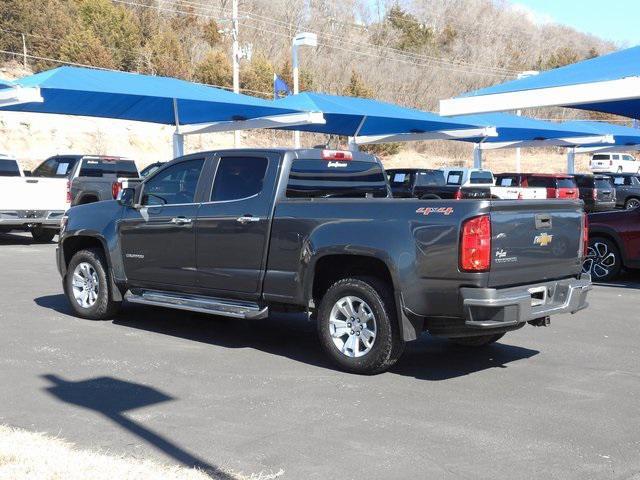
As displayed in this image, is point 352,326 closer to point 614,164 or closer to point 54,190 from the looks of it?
point 54,190

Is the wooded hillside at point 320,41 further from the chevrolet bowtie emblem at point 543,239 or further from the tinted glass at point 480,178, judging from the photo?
the chevrolet bowtie emblem at point 543,239

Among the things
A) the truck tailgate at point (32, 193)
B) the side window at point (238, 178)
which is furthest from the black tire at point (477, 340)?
the truck tailgate at point (32, 193)

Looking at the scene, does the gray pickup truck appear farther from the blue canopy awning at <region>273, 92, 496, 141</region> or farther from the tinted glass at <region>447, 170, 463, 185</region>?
the tinted glass at <region>447, 170, 463, 185</region>

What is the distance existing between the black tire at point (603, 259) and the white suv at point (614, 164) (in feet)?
149

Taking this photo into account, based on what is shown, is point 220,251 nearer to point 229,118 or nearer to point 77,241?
point 77,241

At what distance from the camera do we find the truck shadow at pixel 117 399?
5.03 meters

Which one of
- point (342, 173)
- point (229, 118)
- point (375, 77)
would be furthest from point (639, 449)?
point (375, 77)

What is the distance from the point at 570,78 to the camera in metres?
14.1

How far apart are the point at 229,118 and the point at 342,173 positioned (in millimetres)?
14264

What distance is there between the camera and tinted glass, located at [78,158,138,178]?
63.0 feet

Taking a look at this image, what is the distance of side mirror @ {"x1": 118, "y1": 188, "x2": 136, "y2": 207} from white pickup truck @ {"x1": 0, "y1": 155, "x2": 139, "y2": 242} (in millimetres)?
8698

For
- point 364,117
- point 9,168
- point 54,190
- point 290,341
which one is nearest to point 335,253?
point 290,341

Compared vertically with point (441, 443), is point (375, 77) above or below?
above

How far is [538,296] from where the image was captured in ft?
21.9
